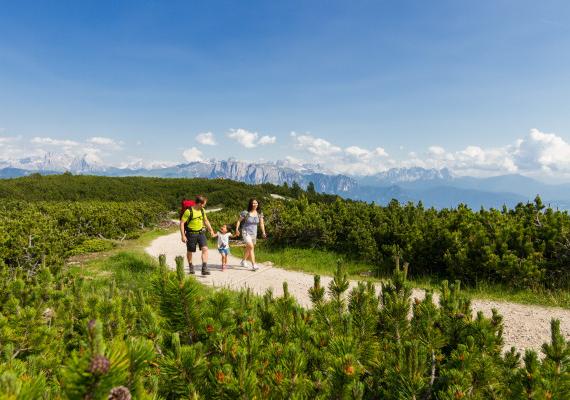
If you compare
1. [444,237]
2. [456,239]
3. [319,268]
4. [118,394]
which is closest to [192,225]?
[319,268]

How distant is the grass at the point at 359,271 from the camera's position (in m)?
7.38

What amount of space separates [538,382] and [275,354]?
1.36 meters

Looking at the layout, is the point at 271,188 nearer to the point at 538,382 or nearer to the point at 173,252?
the point at 173,252

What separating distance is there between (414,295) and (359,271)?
2.75 m

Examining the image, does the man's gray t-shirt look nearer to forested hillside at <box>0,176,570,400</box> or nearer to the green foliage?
the green foliage

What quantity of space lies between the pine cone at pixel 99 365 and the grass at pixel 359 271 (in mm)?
3782

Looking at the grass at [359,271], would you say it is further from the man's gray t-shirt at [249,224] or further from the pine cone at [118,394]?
the pine cone at [118,394]

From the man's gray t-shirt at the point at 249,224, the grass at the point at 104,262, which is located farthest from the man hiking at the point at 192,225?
the grass at the point at 104,262

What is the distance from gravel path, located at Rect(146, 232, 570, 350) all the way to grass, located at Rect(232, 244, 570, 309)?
344 millimetres

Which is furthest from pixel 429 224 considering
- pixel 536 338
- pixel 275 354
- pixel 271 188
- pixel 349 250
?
pixel 271 188

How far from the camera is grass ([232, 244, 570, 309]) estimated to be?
7.38 meters

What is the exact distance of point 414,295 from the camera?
7.61 meters

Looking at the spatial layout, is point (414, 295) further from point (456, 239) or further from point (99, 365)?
point (99, 365)

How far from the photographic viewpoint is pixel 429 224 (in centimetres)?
998
